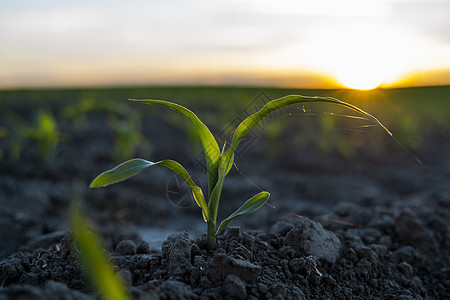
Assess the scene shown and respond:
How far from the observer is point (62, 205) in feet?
9.48

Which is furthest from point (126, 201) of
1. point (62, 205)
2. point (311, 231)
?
point (311, 231)

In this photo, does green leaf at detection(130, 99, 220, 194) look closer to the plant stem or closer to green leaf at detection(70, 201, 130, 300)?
the plant stem

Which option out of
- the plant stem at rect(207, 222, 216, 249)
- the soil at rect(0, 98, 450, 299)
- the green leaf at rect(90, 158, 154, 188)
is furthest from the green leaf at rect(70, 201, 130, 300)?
the plant stem at rect(207, 222, 216, 249)

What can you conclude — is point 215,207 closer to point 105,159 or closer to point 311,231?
point 311,231

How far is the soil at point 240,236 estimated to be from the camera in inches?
45.8

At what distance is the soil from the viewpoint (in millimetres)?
1164

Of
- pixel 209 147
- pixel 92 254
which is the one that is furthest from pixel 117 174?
pixel 92 254

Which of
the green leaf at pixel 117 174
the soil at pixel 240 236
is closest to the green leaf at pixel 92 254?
the soil at pixel 240 236

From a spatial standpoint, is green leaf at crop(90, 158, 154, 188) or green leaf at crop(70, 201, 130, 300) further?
green leaf at crop(90, 158, 154, 188)

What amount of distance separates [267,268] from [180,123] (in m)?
5.62

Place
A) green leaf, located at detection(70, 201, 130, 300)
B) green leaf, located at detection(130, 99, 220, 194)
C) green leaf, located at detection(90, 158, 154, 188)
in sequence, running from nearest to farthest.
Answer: green leaf, located at detection(70, 201, 130, 300) → green leaf, located at detection(90, 158, 154, 188) → green leaf, located at detection(130, 99, 220, 194)

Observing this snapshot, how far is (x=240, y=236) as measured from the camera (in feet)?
4.43

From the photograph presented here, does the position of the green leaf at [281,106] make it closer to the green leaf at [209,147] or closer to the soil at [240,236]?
the green leaf at [209,147]

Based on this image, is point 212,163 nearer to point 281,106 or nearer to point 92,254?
point 281,106
